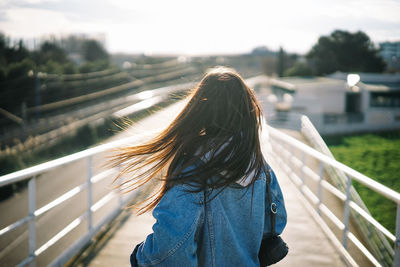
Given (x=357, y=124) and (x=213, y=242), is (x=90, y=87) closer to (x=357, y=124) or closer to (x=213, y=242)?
(x=357, y=124)

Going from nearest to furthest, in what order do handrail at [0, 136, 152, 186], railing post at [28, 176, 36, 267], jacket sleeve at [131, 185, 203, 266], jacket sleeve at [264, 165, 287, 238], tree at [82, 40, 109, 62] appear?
jacket sleeve at [131, 185, 203, 266] < jacket sleeve at [264, 165, 287, 238] < handrail at [0, 136, 152, 186] < railing post at [28, 176, 36, 267] < tree at [82, 40, 109, 62]

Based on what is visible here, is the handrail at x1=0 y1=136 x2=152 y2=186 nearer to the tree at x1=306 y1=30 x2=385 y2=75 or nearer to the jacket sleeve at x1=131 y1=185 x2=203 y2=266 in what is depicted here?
the jacket sleeve at x1=131 y1=185 x2=203 y2=266

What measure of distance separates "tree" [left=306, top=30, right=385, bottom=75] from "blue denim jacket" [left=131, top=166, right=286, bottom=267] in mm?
54075

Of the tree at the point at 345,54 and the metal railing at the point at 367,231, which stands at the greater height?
the tree at the point at 345,54

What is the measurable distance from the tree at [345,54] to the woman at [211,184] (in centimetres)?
5410

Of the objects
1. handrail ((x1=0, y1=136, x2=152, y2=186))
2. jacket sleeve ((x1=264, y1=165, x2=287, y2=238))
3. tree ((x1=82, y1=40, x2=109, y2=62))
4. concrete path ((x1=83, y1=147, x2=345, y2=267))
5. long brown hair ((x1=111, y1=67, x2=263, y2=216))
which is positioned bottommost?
concrete path ((x1=83, y1=147, x2=345, y2=267))

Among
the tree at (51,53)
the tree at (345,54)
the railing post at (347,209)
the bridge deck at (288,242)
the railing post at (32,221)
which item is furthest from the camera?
the tree at (345,54)

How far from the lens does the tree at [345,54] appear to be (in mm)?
50906

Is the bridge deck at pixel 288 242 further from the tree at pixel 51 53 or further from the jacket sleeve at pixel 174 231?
the tree at pixel 51 53

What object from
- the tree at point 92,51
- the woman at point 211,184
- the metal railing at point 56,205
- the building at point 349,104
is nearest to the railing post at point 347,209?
the metal railing at point 56,205

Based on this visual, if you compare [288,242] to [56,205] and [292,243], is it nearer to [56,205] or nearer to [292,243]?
[292,243]

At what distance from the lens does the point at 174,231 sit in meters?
1.17

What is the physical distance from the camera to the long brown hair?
49.8 inches

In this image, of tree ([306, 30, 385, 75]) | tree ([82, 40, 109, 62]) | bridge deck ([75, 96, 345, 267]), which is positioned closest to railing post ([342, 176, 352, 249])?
bridge deck ([75, 96, 345, 267])
